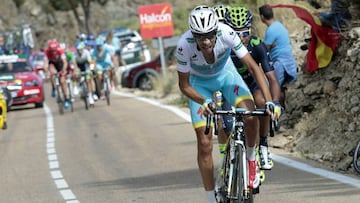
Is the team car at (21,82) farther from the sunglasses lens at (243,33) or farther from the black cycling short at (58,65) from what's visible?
the sunglasses lens at (243,33)

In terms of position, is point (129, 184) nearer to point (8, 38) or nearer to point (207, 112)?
point (207, 112)

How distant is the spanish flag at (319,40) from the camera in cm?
1497

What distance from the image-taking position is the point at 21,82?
1241 inches

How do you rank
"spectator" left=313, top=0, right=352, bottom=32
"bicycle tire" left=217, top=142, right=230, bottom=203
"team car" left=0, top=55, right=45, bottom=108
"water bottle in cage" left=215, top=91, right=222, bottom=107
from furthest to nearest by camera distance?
"team car" left=0, top=55, right=45, bottom=108, "spectator" left=313, top=0, right=352, bottom=32, "water bottle in cage" left=215, top=91, right=222, bottom=107, "bicycle tire" left=217, top=142, right=230, bottom=203

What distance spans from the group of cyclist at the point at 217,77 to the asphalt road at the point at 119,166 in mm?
1141

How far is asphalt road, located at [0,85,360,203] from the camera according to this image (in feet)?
36.9

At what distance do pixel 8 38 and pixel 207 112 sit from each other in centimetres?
4956

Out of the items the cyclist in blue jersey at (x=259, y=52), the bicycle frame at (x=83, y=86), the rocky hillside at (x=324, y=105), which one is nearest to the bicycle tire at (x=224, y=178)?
the cyclist in blue jersey at (x=259, y=52)

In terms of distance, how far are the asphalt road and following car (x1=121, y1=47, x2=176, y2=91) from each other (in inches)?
366

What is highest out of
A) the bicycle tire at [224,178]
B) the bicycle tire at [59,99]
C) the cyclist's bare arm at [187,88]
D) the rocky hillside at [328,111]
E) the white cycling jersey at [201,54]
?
the white cycling jersey at [201,54]

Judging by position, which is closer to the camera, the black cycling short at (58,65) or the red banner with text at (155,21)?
the black cycling short at (58,65)

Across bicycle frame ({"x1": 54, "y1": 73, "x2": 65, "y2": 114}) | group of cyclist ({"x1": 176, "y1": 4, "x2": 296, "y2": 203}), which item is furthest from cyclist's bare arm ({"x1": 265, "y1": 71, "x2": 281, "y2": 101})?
bicycle frame ({"x1": 54, "y1": 73, "x2": 65, "y2": 114})

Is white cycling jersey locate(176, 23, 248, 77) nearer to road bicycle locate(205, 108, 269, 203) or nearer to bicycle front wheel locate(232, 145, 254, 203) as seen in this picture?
road bicycle locate(205, 108, 269, 203)

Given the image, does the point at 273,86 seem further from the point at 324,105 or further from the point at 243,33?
the point at 324,105
